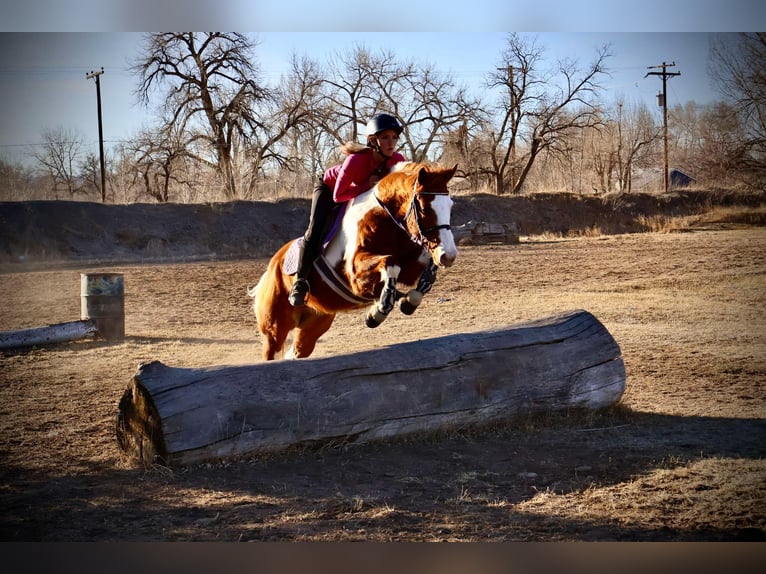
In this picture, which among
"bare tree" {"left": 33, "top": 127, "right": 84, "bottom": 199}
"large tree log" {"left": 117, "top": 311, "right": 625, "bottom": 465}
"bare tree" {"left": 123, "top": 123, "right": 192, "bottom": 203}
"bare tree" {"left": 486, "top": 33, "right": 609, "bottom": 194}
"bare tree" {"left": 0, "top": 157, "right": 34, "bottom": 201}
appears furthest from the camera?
"bare tree" {"left": 123, "top": 123, "right": 192, "bottom": 203}

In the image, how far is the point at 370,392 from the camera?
3.24 meters

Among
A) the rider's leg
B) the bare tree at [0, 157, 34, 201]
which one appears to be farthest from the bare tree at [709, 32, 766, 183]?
the bare tree at [0, 157, 34, 201]

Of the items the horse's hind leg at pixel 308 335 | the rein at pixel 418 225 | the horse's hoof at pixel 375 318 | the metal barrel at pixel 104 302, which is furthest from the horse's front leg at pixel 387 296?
the metal barrel at pixel 104 302

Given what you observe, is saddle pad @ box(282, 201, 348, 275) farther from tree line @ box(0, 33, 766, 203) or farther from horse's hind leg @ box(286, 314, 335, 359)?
tree line @ box(0, 33, 766, 203)

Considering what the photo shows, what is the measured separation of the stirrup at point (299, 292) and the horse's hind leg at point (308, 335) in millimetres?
465

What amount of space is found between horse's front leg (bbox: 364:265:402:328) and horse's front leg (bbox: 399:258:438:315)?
0.05 metres

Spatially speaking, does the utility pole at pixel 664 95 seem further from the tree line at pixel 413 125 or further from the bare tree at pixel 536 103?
the bare tree at pixel 536 103

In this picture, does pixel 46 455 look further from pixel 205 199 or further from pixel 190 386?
pixel 205 199

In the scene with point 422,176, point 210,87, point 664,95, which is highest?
point 210,87

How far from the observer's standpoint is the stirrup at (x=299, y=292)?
3.92 meters

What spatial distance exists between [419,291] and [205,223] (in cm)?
750

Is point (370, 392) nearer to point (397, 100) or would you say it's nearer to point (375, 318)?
point (375, 318)

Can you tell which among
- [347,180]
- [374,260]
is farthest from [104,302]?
[374,260]

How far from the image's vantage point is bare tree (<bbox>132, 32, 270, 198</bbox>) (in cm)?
612
